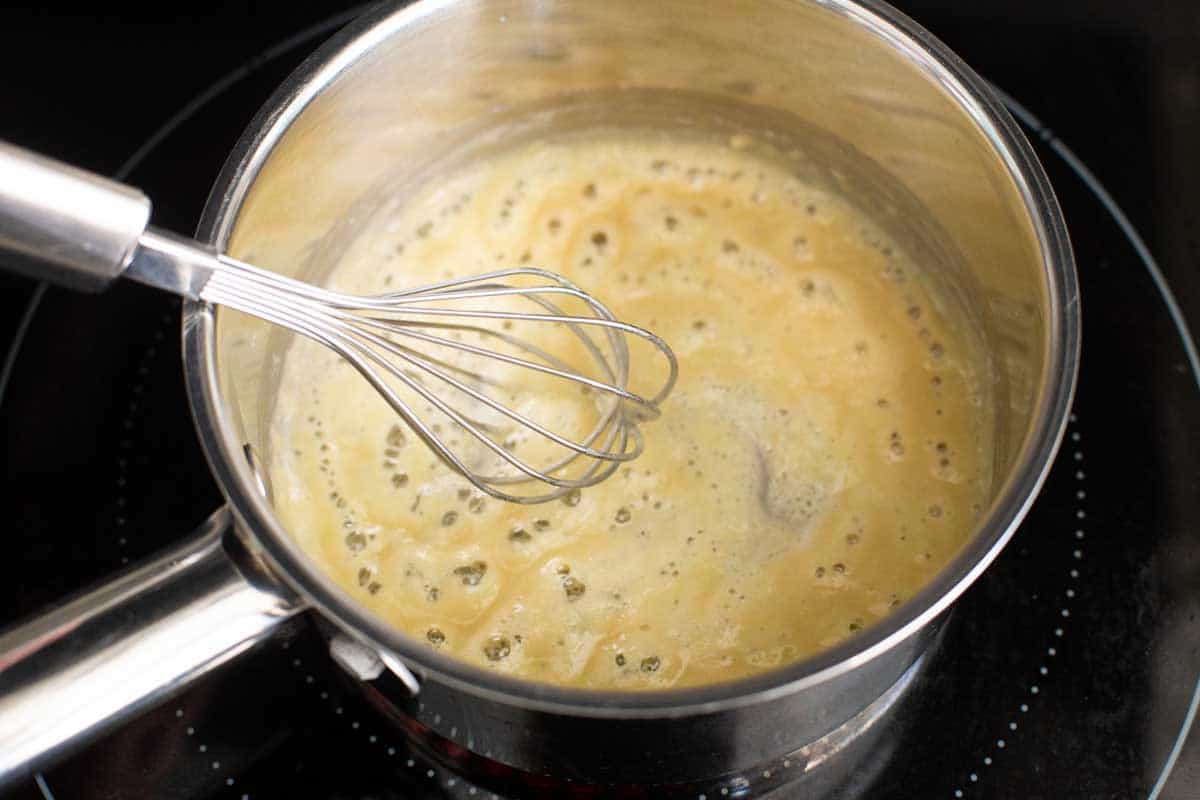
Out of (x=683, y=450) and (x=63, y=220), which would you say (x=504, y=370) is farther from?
(x=63, y=220)

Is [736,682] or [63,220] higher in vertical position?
[63,220]

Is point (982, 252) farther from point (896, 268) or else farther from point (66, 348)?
point (66, 348)

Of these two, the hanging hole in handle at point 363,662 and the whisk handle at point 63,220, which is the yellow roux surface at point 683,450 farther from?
the whisk handle at point 63,220

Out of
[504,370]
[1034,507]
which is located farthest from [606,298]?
[1034,507]

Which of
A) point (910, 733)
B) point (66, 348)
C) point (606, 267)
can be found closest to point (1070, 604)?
point (910, 733)

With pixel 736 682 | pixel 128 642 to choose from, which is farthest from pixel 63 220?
pixel 736 682

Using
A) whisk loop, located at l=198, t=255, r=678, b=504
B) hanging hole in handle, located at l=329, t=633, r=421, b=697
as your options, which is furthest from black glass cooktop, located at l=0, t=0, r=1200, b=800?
whisk loop, located at l=198, t=255, r=678, b=504

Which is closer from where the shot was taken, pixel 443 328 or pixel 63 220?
pixel 63 220
